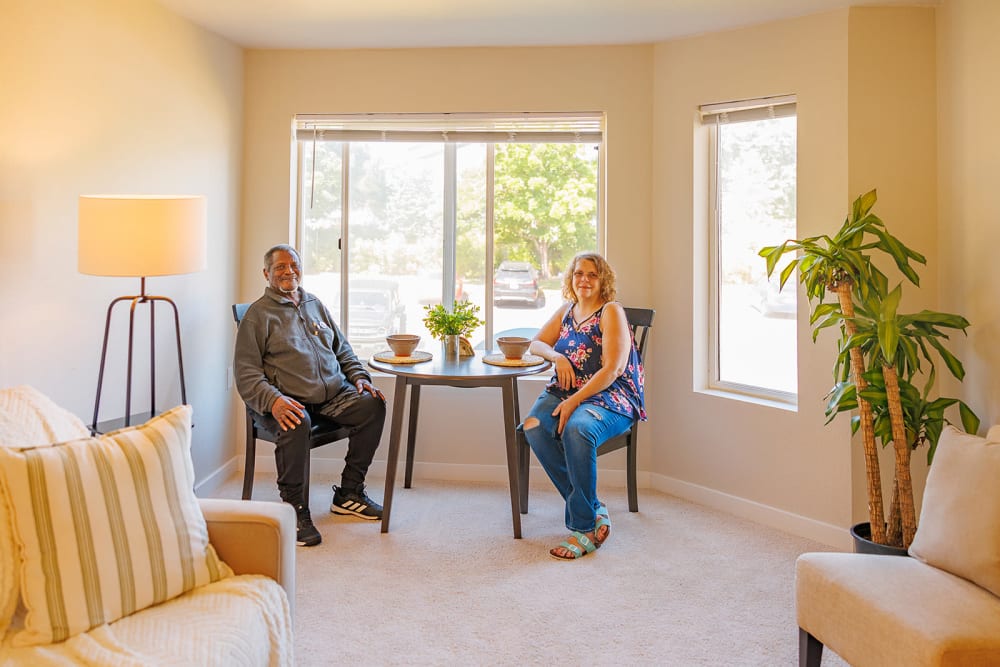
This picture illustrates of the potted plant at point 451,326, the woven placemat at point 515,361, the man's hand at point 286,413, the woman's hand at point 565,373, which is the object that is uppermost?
the potted plant at point 451,326

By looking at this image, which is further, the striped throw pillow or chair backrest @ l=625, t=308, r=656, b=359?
chair backrest @ l=625, t=308, r=656, b=359

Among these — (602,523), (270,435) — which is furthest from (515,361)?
(270,435)

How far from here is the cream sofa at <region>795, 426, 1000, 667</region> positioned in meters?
1.71

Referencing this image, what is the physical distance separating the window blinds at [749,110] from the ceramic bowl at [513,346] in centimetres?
145

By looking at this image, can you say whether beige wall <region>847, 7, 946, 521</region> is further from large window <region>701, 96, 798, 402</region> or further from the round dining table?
the round dining table

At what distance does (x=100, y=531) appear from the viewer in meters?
1.69

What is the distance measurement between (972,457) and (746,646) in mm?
903

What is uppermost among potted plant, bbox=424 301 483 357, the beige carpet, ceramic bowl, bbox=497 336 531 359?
potted plant, bbox=424 301 483 357

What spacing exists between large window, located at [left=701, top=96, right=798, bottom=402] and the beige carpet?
728 millimetres

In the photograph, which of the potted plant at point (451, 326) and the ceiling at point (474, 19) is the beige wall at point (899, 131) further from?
the potted plant at point (451, 326)

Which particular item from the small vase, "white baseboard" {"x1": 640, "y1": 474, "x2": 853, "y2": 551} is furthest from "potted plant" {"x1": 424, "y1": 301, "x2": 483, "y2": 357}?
"white baseboard" {"x1": 640, "y1": 474, "x2": 853, "y2": 551}

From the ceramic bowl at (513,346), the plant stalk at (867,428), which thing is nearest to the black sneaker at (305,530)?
the ceramic bowl at (513,346)

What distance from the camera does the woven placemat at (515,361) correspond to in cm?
349

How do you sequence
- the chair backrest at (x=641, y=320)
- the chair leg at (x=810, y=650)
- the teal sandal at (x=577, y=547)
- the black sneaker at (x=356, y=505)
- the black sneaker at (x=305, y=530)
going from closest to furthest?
the chair leg at (x=810, y=650)
the teal sandal at (x=577, y=547)
the black sneaker at (x=305, y=530)
the black sneaker at (x=356, y=505)
the chair backrest at (x=641, y=320)
